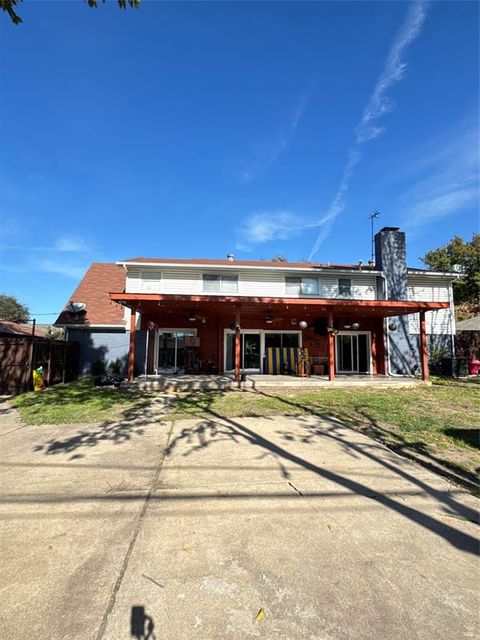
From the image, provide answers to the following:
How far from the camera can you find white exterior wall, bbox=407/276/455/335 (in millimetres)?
18359

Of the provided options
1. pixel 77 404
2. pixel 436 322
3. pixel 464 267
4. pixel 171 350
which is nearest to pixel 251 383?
Answer: pixel 171 350

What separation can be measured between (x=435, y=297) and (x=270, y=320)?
986 cm

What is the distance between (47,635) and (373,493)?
3186 mm

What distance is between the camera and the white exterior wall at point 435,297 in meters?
18.4

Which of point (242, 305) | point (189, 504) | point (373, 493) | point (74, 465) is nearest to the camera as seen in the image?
point (189, 504)

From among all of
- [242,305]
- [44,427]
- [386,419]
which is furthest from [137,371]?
[386,419]

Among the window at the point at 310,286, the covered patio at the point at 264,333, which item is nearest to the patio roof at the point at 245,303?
the covered patio at the point at 264,333

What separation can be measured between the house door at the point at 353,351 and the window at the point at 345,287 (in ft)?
6.74

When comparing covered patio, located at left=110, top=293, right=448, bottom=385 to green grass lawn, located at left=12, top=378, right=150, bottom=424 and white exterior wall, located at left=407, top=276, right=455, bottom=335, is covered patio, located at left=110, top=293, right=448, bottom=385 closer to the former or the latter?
white exterior wall, located at left=407, top=276, right=455, bottom=335

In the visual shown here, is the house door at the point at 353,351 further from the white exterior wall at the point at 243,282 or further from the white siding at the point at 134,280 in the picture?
the white siding at the point at 134,280

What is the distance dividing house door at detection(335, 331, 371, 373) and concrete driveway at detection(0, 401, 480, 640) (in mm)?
13445

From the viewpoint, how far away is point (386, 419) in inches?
293

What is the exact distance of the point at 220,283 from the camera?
17.8 metres

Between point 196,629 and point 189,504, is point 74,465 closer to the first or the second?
point 189,504
